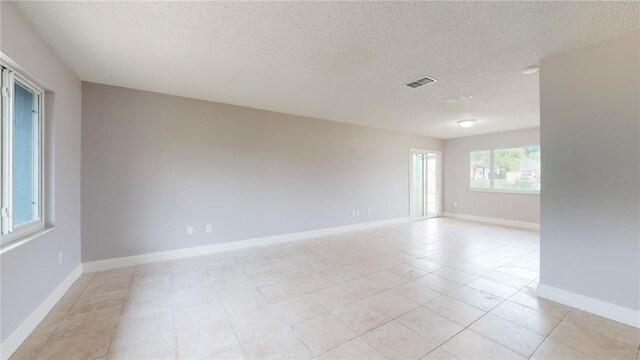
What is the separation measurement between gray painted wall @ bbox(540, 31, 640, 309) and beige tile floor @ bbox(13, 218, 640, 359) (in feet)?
1.32

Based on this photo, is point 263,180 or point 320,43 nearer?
point 320,43

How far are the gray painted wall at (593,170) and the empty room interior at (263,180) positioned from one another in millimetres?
13

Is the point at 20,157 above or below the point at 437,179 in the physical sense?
above

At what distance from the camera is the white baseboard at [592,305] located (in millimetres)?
2066

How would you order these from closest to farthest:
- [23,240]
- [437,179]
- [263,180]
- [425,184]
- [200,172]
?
[23,240] → [200,172] → [263,180] → [425,184] → [437,179]

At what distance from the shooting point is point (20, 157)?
83.5 inches

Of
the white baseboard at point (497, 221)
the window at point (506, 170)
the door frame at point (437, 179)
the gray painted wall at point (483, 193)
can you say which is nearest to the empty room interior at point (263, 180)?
the white baseboard at point (497, 221)

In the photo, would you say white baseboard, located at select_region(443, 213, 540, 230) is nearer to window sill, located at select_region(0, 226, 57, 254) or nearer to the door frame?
the door frame

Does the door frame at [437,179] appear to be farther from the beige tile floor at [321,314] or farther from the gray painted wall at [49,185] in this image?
the gray painted wall at [49,185]

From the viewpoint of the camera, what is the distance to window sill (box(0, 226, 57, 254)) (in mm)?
1746

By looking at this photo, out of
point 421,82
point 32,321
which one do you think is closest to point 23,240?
point 32,321

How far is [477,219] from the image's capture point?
23.0 feet

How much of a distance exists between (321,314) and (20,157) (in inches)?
117

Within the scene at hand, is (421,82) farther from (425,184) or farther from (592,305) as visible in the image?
A: (425,184)
